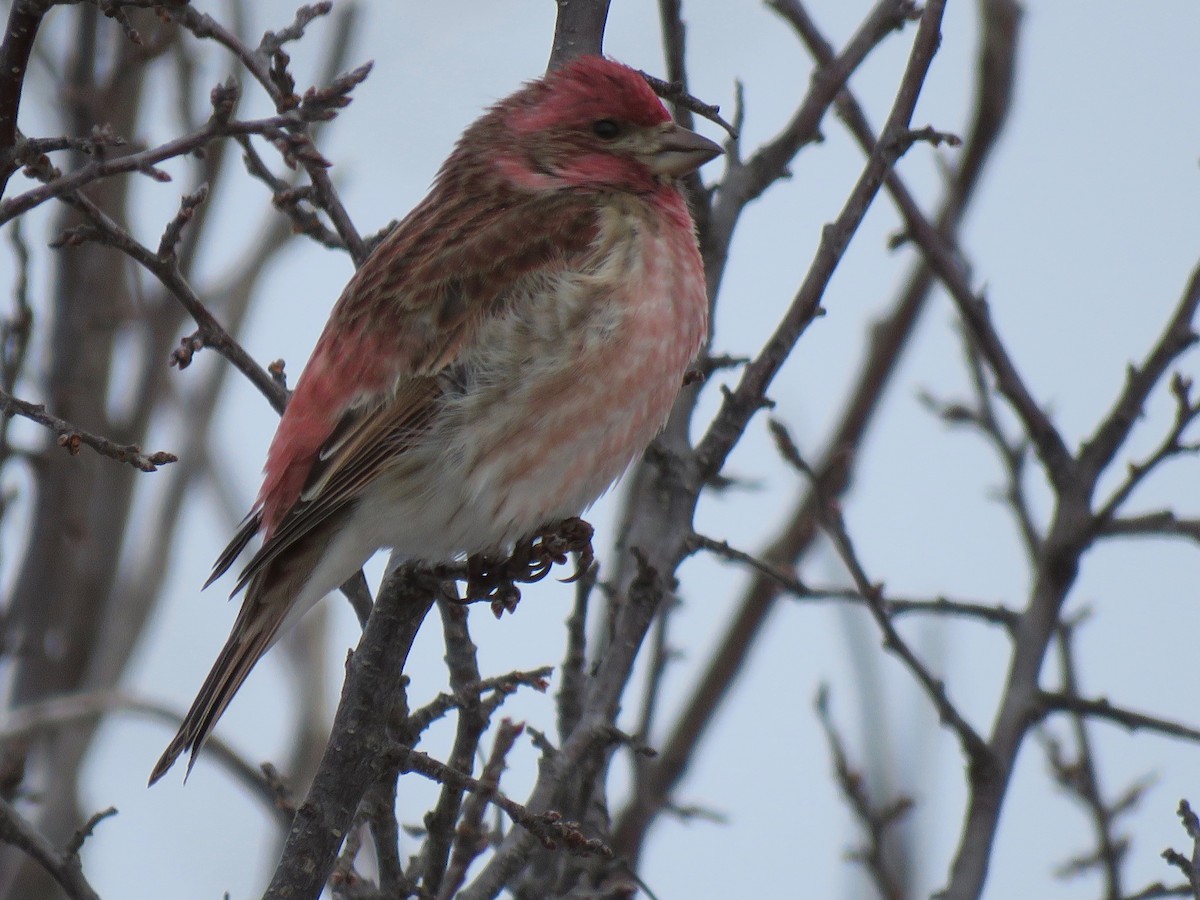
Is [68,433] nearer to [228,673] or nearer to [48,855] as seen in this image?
[48,855]

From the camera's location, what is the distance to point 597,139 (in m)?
6.95

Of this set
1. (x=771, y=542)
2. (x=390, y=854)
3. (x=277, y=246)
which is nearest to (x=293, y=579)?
(x=390, y=854)

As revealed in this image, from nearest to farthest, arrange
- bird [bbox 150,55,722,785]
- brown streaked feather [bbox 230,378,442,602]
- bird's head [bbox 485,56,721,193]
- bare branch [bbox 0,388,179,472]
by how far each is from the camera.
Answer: bare branch [bbox 0,388,179,472] < brown streaked feather [bbox 230,378,442,602] < bird [bbox 150,55,722,785] < bird's head [bbox 485,56,721,193]

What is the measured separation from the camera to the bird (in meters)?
5.68

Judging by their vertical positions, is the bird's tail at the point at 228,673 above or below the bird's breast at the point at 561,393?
below

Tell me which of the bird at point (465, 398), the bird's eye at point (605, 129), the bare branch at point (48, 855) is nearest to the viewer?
the bare branch at point (48, 855)

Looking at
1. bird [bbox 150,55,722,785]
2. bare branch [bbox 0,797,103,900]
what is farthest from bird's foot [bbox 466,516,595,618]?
bare branch [bbox 0,797,103,900]

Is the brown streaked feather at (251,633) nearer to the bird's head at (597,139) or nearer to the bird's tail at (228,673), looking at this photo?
the bird's tail at (228,673)

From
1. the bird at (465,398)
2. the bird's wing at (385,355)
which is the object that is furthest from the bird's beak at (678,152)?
the bird's wing at (385,355)

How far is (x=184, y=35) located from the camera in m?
9.09

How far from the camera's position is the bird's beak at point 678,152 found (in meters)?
6.64

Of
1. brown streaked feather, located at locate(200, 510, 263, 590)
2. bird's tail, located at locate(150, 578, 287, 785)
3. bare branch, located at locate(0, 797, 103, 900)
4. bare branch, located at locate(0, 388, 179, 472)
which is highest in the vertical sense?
brown streaked feather, located at locate(200, 510, 263, 590)

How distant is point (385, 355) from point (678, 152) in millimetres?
1562

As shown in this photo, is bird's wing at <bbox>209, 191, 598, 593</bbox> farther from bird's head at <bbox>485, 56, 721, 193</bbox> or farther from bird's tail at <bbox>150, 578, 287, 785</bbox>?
bird's head at <bbox>485, 56, 721, 193</bbox>
